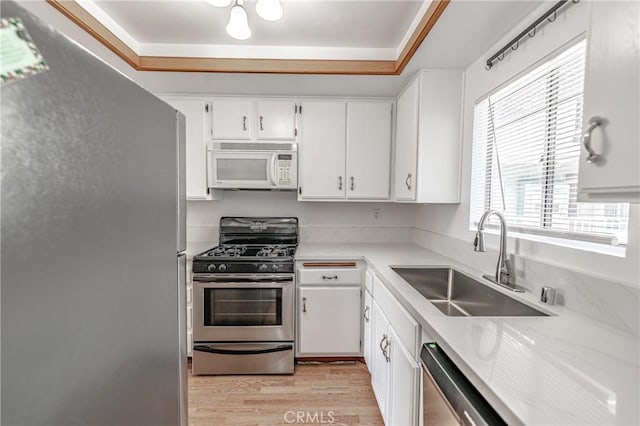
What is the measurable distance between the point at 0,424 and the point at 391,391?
4.87ft

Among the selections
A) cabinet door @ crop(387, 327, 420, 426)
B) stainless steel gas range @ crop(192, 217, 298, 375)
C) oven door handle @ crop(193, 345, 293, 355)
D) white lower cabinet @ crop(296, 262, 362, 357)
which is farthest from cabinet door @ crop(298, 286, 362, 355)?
cabinet door @ crop(387, 327, 420, 426)

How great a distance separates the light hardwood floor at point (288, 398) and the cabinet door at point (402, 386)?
0.47 m

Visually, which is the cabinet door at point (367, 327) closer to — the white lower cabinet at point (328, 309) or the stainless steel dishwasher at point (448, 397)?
the white lower cabinet at point (328, 309)

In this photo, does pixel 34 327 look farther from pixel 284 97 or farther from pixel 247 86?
pixel 284 97

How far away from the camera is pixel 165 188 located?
814 millimetres

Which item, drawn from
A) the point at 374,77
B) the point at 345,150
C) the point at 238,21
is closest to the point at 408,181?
the point at 345,150

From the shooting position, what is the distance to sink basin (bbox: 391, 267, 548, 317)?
1325mm

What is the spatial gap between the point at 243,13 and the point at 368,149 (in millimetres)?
1468

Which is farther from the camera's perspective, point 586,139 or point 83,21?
point 83,21

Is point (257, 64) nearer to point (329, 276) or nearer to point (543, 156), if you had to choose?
point (329, 276)

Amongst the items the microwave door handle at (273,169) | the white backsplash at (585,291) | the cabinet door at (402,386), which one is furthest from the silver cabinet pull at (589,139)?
the microwave door handle at (273,169)


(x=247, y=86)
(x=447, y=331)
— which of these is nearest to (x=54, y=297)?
(x=447, y=331)

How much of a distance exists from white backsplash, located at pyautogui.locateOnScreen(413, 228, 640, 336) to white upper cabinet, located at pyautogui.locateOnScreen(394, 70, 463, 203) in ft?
1.93

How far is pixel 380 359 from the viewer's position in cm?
175
